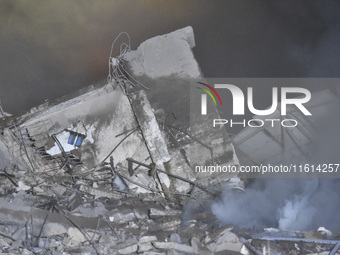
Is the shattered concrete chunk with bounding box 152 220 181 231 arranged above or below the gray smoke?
below

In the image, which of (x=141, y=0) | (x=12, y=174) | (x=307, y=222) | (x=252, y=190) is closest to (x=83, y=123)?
(x=12, y=174)

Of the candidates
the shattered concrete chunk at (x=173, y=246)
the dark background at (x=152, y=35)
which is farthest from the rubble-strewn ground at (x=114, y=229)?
the dark background at (x=152, y=35)

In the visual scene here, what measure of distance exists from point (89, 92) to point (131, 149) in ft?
4.72

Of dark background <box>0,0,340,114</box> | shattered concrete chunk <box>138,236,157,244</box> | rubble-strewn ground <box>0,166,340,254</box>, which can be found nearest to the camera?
rubble-strewn ground <box>0,166,340,254</box>

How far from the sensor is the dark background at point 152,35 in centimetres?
1045

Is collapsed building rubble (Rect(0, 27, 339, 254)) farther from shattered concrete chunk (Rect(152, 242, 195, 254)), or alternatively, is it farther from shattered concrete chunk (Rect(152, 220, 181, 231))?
shattered concrete chunk (Rect(152, 242, 195, 254))

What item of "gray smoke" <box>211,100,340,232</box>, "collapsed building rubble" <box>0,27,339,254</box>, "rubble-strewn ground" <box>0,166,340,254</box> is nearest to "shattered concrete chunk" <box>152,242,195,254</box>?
"rubble-strewn ground" <box>0,166,340,254</box>

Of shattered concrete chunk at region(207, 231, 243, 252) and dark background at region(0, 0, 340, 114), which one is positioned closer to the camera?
shattered concrete chunk at region(207, 231, 243, 252)

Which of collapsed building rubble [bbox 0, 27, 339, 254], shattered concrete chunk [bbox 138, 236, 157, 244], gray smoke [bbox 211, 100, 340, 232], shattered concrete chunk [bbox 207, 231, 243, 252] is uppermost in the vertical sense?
collapsed building rubble [bbox 0, 27, 339, 254]

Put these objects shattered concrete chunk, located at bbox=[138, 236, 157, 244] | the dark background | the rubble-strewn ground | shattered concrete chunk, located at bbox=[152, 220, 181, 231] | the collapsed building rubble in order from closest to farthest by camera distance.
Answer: the rubble-strewn ground
shattered concrete chunk, located at bbox=[138, 236, 157, 244]
shattered concrete chunk, located at bbox=[152, 220, 181, 231]
the collapsed building rubble
the dark background

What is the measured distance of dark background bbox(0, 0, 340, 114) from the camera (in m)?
10.5

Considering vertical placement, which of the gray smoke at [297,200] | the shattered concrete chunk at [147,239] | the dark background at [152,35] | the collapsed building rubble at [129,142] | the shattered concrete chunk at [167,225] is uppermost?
the dark background at [152,35]

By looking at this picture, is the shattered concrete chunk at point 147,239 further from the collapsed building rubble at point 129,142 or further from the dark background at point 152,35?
the dark background at point 152,35

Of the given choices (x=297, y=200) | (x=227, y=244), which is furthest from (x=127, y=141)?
(x=297, y=200)
